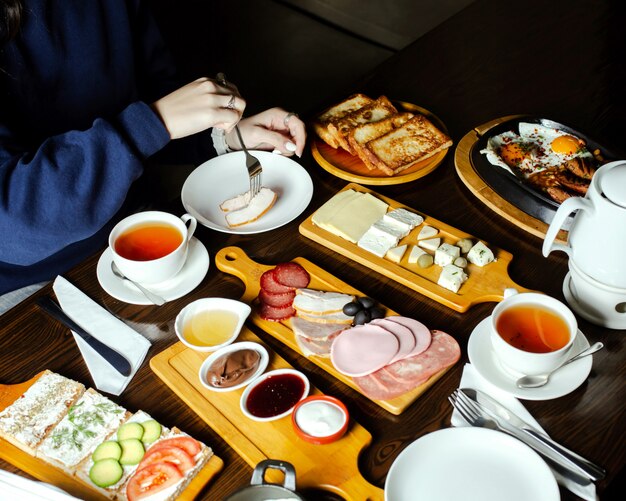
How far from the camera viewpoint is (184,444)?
1144mm

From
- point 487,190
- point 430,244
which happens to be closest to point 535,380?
point 430,244

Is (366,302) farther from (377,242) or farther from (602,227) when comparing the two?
(602,227)

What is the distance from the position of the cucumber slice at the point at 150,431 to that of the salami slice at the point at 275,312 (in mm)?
350

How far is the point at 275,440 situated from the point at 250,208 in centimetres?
73

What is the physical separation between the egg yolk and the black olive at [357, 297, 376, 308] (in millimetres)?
787

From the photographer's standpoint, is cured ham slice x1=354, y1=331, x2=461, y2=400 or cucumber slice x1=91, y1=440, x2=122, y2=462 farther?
cured ham slice x1=354, y1=331, x2=461, y2=400

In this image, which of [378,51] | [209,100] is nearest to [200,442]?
[209,100]

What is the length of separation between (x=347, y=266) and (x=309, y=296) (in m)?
0.18

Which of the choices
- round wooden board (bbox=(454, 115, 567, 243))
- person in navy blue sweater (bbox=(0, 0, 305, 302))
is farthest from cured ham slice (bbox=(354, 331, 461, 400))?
person in navy blue sweater (bbox=(0, 0, 305, 302))

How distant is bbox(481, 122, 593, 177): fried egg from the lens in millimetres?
1753

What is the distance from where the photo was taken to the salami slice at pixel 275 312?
1407mm

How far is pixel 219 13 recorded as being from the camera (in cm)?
395

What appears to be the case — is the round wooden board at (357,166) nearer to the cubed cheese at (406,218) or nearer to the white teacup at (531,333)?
the cubed cheese at (406,218)

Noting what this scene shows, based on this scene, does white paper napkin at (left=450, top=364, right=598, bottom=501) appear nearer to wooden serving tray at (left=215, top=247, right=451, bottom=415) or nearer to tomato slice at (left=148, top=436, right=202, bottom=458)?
wooden serving tray at (left=215, top=247, right=451, bottom=415)
